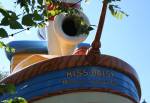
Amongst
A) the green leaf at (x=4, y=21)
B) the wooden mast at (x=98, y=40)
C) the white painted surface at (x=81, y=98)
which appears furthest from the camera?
the white painted surface at (x=81, y=98)

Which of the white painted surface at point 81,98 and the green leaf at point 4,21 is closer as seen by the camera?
the green leaf at point 4,21

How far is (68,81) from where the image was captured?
14.1ft

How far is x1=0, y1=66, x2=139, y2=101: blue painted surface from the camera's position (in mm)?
4285

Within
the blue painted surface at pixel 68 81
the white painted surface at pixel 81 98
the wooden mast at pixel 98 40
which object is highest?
the wooden mast at pixel 98 40

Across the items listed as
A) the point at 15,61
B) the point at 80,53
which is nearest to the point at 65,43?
the point at 80,53

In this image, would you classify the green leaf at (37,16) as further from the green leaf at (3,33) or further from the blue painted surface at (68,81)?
the blue painted surface at (68,81)

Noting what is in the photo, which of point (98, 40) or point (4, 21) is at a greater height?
point (4, 21)

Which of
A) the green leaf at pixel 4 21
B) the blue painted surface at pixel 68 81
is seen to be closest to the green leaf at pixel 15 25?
the green leaf at pixel 4 21

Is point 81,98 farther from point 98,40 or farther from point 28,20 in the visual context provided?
point 28,20

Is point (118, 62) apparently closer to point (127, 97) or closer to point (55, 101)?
point (127, 97)

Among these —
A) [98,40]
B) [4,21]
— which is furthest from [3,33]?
[98,40]

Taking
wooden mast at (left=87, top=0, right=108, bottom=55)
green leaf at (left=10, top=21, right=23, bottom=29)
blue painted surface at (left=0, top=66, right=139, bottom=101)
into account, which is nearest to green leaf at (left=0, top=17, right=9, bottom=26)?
green leaf at (left=10, top=21, right=23, bottom=29)

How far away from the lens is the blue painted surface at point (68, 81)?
4.29 m

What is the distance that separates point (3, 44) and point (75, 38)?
15.3 feet
